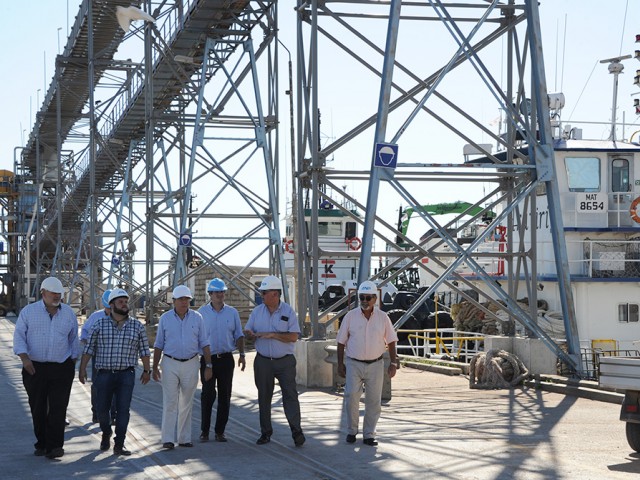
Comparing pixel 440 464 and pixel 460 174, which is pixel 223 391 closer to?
pixel 440 464

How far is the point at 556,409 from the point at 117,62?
78.1ft

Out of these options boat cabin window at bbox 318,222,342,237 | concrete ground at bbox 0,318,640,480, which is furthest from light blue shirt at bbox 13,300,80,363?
boat cabin window at bbox 318,222,342,237

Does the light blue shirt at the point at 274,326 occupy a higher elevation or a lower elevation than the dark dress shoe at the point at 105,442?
higher

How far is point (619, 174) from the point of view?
2728 cm

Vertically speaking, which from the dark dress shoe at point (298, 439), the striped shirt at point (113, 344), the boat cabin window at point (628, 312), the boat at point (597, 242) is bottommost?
the dark dress shoe at point (298, 439)

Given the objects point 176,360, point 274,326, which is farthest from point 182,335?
point 274,326

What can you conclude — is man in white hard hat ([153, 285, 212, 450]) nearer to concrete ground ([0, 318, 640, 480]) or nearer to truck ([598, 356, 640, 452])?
concrete ground ([0, 318, 640, 480])

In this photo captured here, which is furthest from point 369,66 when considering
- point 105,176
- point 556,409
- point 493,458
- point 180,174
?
point 105,176

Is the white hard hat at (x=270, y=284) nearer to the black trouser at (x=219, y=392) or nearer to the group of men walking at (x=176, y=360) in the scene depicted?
the group of men walking at (x=176, y=360)

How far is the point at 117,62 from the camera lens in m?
35.0

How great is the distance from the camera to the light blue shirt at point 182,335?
1185cm

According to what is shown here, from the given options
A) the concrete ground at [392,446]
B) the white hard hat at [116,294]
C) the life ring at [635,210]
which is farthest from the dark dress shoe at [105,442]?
the life ring at [635,210]

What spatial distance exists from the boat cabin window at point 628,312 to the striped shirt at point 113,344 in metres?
16.3

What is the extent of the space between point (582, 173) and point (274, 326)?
659 inches
